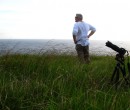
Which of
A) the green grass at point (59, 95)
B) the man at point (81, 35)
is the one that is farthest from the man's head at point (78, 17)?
the green grass at point (59, 95)

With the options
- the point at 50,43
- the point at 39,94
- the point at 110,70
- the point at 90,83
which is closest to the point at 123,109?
the point at 39,94

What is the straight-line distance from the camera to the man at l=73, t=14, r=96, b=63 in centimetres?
1136

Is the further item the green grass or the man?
the man

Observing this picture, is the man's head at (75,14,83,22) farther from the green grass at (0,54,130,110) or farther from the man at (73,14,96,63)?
the green grass at (0,54,130,110)

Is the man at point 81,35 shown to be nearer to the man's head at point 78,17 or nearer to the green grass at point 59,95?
the man's head at point 78,17

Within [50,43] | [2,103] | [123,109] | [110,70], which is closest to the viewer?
[123,109]

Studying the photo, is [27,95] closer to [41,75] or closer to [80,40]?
[41,75]

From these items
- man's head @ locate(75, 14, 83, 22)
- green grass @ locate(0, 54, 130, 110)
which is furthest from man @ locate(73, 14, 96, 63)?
green grass @ locate(0, 54, 130, 110)

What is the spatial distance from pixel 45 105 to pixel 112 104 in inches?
49.5

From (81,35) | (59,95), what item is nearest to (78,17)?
(81,35)

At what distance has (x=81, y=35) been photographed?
11.6m

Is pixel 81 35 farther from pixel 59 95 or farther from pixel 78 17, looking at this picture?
pixel 59 95

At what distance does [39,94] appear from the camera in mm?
5938

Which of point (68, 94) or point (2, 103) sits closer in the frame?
point (2, 103)
